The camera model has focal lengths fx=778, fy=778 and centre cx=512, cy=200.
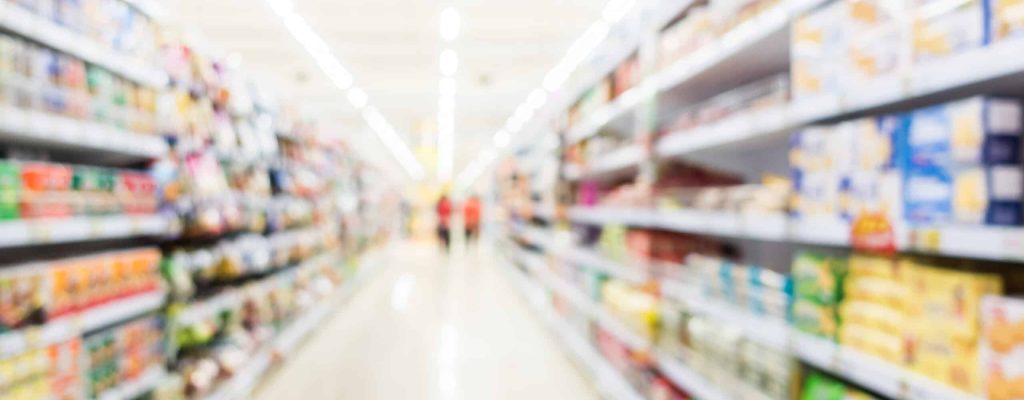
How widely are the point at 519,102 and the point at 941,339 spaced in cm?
1454

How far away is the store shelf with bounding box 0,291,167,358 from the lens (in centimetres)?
219

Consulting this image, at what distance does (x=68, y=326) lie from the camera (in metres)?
2.46

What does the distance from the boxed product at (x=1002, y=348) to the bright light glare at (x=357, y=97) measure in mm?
12995

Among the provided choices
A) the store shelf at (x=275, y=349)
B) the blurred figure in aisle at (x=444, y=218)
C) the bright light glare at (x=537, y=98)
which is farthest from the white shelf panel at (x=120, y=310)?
the blurred figure in aisle at (x=444, y=218)

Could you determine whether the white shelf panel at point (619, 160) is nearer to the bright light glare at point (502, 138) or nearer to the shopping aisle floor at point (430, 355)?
the shopping aisle floor at point (430, 355)

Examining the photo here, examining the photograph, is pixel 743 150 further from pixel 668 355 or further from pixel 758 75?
Answer: pixel 668 355

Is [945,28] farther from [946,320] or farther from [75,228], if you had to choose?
[75,228]

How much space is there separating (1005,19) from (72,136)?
2.55m

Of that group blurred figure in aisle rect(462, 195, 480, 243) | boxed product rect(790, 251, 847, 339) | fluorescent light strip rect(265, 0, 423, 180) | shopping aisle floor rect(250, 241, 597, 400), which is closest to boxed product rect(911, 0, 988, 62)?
boxed product rect(790, 251, 847, 339)

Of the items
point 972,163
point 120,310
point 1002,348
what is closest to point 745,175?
point 972,163

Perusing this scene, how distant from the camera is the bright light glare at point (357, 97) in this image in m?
14.0

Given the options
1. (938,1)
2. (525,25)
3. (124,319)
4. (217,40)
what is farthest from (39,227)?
(217,40)

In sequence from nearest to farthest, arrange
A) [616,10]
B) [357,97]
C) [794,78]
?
[794,78] → [616,10] → [357,97]

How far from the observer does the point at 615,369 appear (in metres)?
4.45
